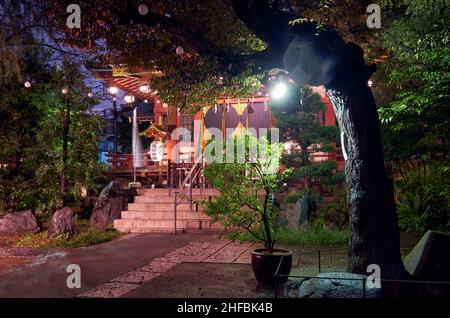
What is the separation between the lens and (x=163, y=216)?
14.6 meters

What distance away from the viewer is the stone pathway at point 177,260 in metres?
6.56

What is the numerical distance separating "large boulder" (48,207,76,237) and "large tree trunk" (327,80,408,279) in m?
9.57

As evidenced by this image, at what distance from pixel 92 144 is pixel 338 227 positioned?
9.30 m

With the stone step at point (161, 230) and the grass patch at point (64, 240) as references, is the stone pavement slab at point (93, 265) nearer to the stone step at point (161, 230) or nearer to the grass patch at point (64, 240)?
the grass patch at point (64, 240)

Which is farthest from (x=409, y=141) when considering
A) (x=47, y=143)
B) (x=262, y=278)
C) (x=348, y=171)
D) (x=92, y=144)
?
(x=47, y=143)

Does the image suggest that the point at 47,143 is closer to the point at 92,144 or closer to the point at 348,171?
the point at 92,144

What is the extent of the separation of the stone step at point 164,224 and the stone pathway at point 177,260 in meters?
2.23

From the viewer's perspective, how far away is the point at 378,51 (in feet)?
42.2

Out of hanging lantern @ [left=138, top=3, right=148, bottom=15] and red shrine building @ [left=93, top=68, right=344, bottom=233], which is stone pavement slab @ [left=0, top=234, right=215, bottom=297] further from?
hanging lantern @ [left=138, top=3, right=148, bottom=15]

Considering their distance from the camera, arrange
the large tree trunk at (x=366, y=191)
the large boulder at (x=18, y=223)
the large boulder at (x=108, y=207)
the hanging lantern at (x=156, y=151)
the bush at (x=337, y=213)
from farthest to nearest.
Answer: the hanging lantern at (x=156, y=151) → the large boulder at (x=108, y=207) → the large boulder at (x=18, y=223) → the bush at (x=337, y=213) → the large tree trunk at (x=366, y=191)

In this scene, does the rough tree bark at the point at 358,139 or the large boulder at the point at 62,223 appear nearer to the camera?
the rough tree bark at the point at 358,139

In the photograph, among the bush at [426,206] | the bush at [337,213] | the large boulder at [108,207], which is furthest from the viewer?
the large boulder at [108,207]

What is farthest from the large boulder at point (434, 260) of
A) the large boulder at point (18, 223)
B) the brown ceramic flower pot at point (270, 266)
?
the large boulder at point (18, 223)
